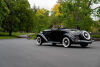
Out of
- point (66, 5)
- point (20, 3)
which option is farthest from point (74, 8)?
point (20, 3)

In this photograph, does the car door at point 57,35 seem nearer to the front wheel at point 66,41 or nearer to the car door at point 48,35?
the car door at point 48,35

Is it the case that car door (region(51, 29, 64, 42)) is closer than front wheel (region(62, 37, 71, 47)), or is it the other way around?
front wheel (region(62, 37, 71, 47))

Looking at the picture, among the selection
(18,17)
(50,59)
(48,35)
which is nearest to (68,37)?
(48,35)

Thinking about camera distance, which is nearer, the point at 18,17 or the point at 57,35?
the point at 57,35

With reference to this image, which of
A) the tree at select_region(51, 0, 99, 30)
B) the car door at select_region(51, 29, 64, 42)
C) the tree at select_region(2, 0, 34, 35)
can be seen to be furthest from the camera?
the tree at select_region(2, 0, 34, 35)

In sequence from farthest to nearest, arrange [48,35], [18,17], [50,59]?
1. [18,17]
2. [48,35]
3. [50,59]

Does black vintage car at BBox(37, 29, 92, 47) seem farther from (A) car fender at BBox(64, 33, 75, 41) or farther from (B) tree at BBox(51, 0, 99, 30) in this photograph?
(B) tree at BBox(51, 0, 99, 30)

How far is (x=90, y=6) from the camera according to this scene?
27.2m

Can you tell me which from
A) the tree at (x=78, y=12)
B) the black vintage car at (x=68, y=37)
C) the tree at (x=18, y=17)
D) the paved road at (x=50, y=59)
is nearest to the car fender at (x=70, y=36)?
the black vintage car at (x=68, y=37)

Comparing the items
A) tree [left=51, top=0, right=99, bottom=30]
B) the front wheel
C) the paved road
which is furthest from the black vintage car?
tree [left=51, top=0, right=99, bottom=30]

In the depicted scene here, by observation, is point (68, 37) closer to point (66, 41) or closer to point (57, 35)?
point (66, 41)

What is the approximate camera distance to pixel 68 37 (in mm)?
12477

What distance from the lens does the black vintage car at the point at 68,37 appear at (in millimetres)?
12258

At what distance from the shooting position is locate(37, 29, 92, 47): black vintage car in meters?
12.3
